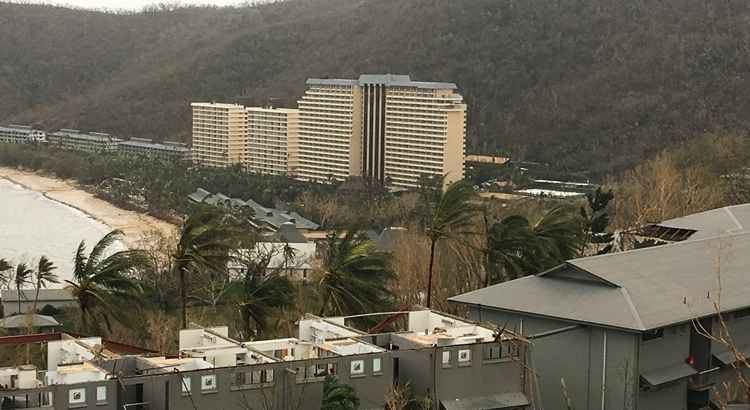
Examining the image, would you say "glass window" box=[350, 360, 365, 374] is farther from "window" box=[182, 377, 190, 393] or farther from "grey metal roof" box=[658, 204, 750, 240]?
"grey metal roof" box=[658, 204, 750, 240]

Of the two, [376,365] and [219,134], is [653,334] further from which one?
[219,134]

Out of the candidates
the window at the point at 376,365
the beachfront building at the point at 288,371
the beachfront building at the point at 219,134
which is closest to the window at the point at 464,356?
the beachfront building at the point at 288,371

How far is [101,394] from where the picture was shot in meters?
7.50

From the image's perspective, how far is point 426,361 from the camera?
343 inches

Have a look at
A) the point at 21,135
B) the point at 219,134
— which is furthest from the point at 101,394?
the point at 21,135

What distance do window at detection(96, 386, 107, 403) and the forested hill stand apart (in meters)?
35.0

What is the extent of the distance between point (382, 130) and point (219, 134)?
25.6 ft

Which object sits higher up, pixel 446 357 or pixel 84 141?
pixel 446 357

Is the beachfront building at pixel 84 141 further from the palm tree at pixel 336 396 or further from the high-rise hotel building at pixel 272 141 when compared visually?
the palm tree at pixel 336 396

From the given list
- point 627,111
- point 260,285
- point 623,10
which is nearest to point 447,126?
point 627,111

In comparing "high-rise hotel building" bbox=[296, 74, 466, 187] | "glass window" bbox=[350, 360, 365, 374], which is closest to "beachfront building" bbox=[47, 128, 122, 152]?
"high-rise hotel building" bbox=[296, 74, 466, 187]

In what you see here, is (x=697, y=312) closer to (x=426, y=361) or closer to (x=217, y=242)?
(x=426, y=361)

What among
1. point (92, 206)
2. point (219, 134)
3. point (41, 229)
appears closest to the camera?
point (41, 229)

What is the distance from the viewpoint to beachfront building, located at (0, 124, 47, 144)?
57.0 m
